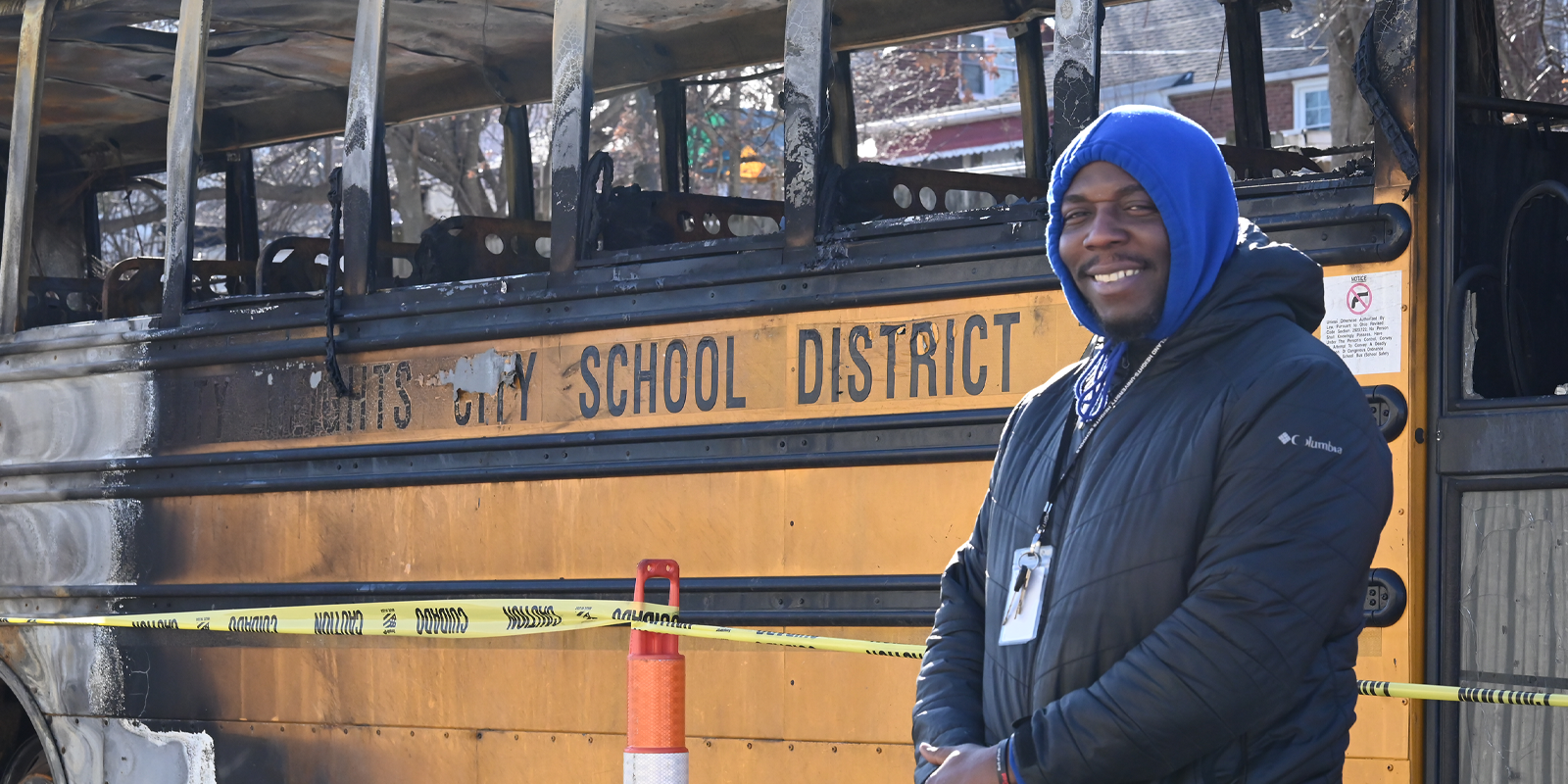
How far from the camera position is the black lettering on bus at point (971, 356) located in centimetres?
347

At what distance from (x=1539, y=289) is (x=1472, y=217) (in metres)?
0.31

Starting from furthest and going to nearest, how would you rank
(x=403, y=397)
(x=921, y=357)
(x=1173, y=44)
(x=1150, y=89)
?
(x=1173, y=44)
(x=1150, y=89)
(x=403, y=397)
(x=921, y=357)

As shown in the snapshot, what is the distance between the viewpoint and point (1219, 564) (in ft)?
5.76

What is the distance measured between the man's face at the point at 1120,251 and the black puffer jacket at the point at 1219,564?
0.06 meters

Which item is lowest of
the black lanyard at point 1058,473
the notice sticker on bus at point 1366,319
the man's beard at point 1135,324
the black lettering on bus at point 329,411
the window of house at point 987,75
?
the black lanyard at point 1058,473

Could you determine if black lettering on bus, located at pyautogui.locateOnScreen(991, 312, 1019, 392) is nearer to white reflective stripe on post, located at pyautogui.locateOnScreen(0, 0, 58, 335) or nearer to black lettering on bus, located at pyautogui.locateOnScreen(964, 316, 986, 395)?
black lettering on bus, located at pyautogui.locateOnScreen(964, 316, 986, 395)

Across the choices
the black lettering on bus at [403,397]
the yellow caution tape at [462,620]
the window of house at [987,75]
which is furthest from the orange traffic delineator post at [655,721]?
the window of house at [987,75]

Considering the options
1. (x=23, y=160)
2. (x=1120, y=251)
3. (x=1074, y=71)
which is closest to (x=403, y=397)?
(x=23, y=160)

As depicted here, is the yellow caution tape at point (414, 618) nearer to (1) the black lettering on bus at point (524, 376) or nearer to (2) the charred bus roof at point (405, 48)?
(1) the black lettering on bus at point (524, 376)

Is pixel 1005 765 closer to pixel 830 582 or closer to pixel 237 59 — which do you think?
pixel 830 582

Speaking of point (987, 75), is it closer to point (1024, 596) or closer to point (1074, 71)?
point (1074, 71)

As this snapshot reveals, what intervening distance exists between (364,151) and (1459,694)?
2.94 m

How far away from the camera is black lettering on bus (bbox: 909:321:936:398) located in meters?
3.53

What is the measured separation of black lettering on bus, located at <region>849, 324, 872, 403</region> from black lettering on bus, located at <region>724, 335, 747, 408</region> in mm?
297
